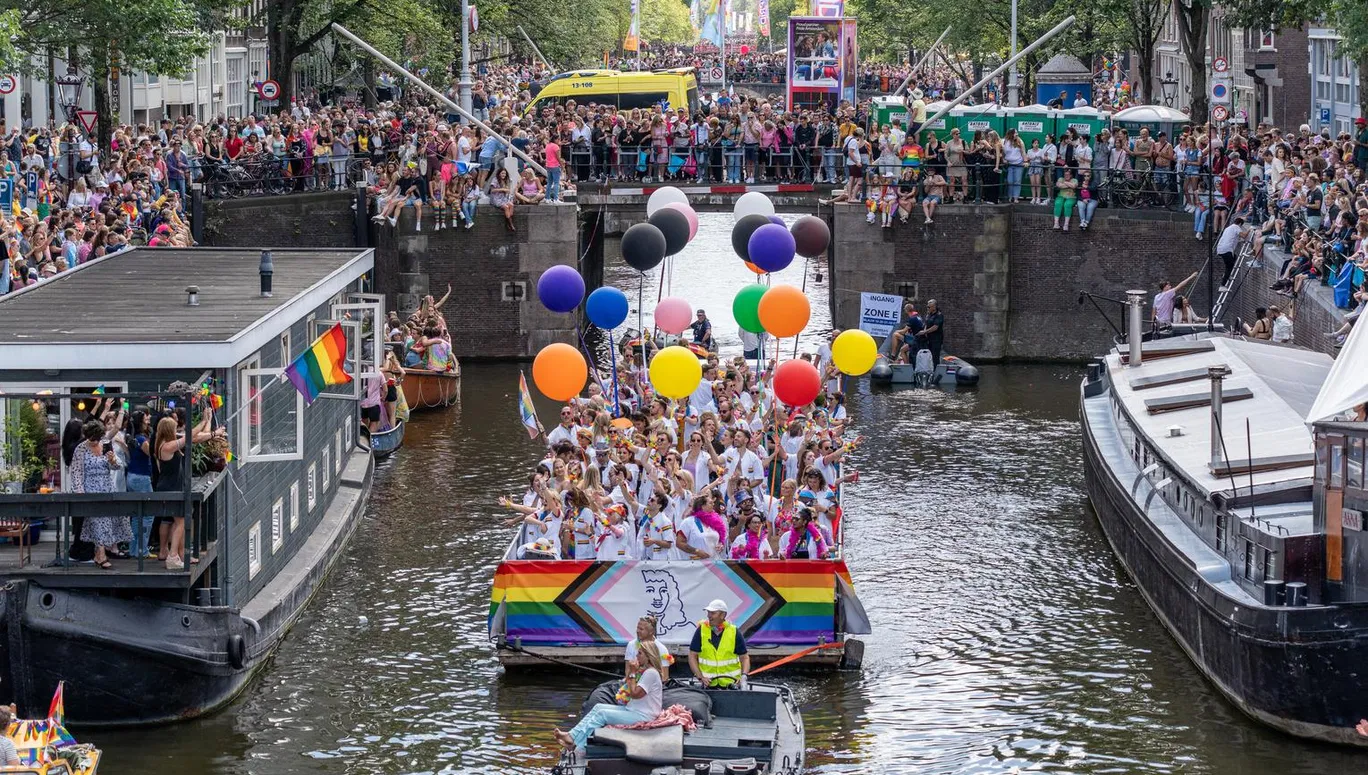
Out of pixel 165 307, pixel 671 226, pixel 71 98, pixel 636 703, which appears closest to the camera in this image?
pixel 636 703

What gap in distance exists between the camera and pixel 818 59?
67688 millimetres

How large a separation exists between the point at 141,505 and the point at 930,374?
71.6 ft

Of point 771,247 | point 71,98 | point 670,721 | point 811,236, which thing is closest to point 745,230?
point 811,236

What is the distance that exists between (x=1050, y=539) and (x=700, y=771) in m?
12.1

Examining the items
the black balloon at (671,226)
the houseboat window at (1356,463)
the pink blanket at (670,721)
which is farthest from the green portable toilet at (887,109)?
the pink blanket at (670,721)

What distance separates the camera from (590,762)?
1525cm

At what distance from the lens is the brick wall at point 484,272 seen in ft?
132

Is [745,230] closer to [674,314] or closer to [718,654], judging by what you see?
[674,314]

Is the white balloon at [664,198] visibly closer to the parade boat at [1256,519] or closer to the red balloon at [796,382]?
the red balloon at [796,382]

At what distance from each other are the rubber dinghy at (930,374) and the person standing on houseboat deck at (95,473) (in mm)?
21092

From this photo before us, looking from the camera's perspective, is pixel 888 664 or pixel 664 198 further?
pixel 664 198

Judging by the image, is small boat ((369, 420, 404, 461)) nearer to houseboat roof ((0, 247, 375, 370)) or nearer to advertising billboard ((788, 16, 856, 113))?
houseboat roof ((0, 247, 375, 370))

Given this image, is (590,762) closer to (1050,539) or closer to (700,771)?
(700,771)

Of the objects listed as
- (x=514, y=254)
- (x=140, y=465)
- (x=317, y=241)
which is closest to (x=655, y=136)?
(x=514, y=254)
